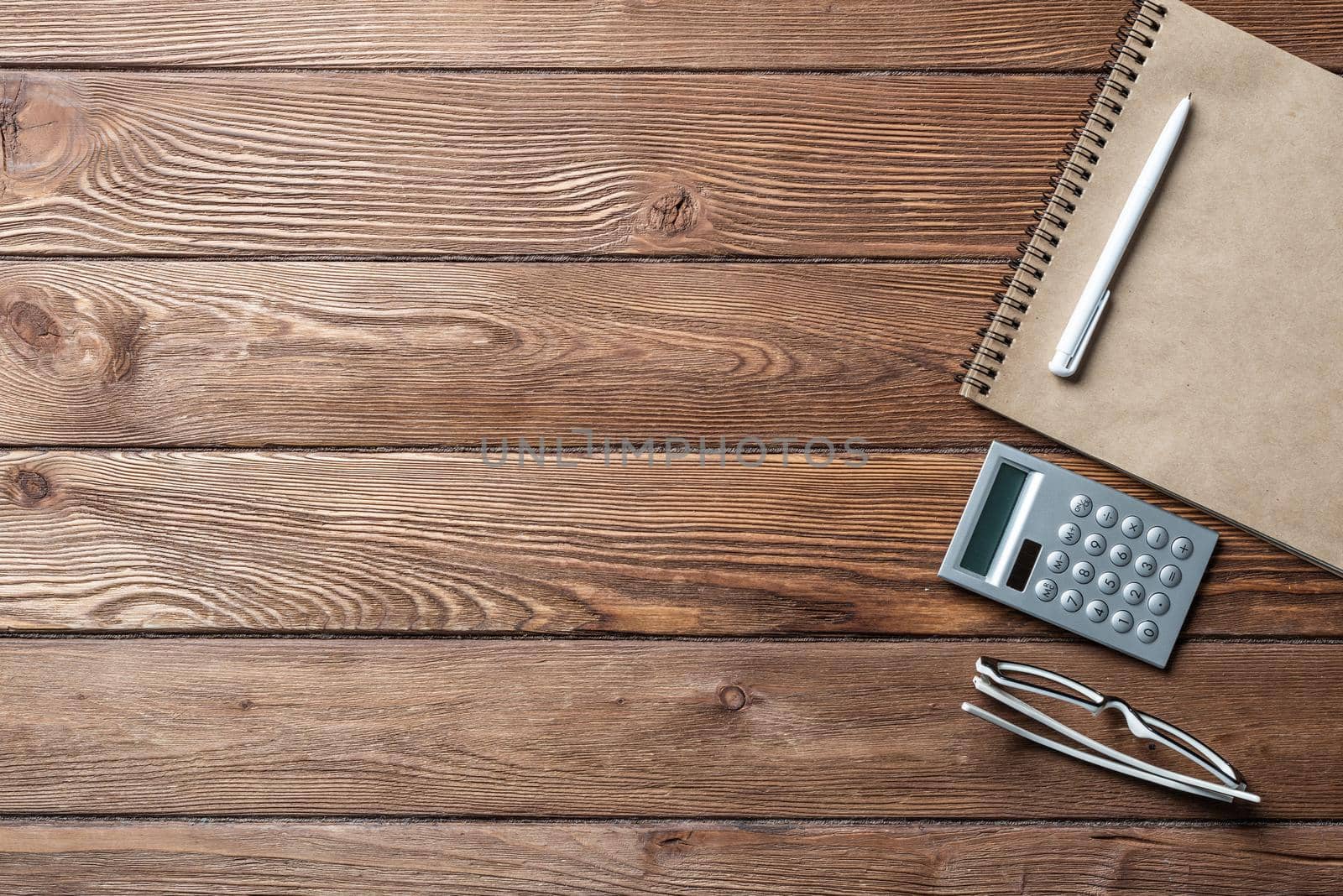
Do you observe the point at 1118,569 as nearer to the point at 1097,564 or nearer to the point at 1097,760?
the point at 1097,564

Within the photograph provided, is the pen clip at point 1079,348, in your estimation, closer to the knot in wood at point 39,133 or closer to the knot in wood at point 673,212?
the knot in wood at point 673,212

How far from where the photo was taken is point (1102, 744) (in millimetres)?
646

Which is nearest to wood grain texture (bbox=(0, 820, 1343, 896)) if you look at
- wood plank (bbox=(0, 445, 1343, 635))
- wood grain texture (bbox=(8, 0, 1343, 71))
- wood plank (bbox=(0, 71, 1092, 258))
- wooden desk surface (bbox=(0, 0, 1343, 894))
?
wooden desk surface (bbox=(0, 0, 1343, 894))

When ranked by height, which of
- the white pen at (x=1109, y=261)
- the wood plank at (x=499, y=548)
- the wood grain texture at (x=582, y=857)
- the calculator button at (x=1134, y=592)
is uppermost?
the white pen at (x=1109, y=261)

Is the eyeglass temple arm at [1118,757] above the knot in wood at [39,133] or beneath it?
beneath

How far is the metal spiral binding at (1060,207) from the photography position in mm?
664

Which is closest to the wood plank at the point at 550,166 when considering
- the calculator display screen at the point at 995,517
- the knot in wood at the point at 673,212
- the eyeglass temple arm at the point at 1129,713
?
the knot in wood at the point at 673,212

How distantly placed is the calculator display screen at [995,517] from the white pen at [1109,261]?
8cm

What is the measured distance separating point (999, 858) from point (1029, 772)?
0.06 metres

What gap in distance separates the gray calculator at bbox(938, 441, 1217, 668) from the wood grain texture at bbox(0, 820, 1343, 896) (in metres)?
0.14

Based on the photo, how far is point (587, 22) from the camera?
2.25 feet

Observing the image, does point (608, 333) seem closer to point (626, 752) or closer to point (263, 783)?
point (626, 752)

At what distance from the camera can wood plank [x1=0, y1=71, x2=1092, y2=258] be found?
68 cm

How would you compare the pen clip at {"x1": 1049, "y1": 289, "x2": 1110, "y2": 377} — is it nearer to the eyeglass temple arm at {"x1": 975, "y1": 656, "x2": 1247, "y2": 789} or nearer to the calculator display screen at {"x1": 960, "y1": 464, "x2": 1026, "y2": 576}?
the calculator display screen at {"x1": 960, "y1": 464, "x2": 1026, "y2": 576}
